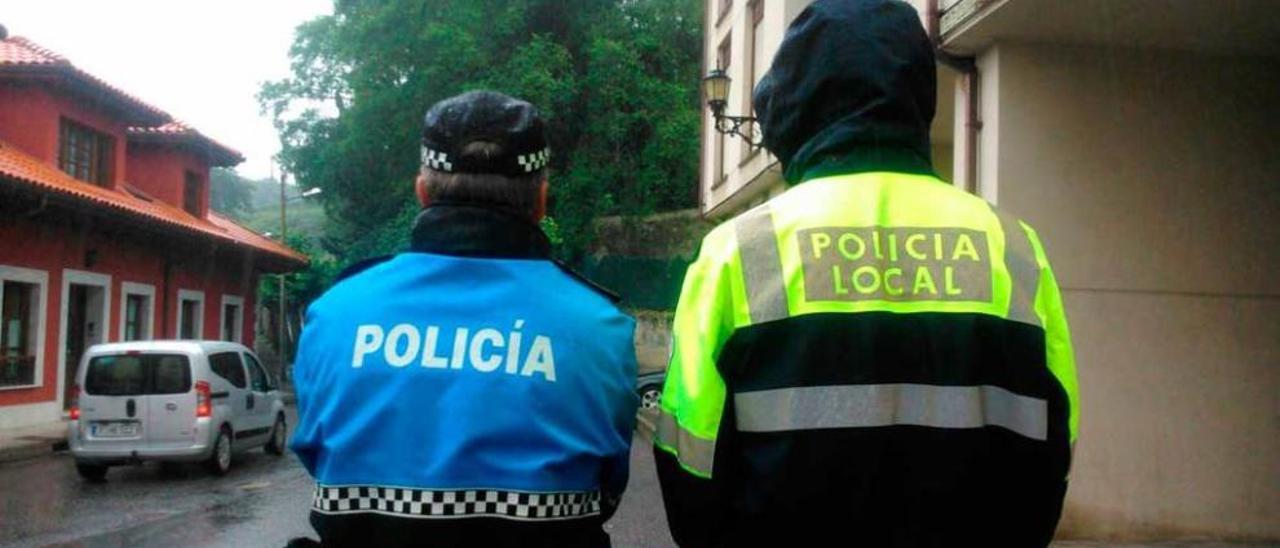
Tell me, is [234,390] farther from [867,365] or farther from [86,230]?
[867,365]

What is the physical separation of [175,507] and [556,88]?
22370mm

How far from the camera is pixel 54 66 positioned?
20750 millimetres

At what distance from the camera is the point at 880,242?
2078 mm

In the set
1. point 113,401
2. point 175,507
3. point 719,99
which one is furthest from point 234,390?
point 719,99

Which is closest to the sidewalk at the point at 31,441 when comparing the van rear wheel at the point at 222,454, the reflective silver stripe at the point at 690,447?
the van rear wheel at the point at 222,454

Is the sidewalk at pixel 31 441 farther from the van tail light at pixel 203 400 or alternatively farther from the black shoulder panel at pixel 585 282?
the black shoulder panel at pixel 585 282

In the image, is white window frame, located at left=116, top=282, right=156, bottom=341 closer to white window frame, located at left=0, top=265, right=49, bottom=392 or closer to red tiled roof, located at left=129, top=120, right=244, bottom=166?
white window frame, located at left=0, top=265, right=49, bottom=392

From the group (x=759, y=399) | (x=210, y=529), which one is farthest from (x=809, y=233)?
(x=210, y=529)

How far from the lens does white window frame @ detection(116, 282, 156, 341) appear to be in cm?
2339

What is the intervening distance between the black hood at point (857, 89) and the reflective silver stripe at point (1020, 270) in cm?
20

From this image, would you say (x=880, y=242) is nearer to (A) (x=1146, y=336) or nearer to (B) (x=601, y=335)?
(B) (x=601, y=335)

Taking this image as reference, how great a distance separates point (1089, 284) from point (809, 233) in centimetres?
695

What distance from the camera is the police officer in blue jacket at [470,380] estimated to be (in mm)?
2234

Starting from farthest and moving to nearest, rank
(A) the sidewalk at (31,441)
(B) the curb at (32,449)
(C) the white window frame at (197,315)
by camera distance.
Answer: (C) the white window frame at (197,315) < (A) the sidewalk at (31,441) < (B) the curb at (32,449)
